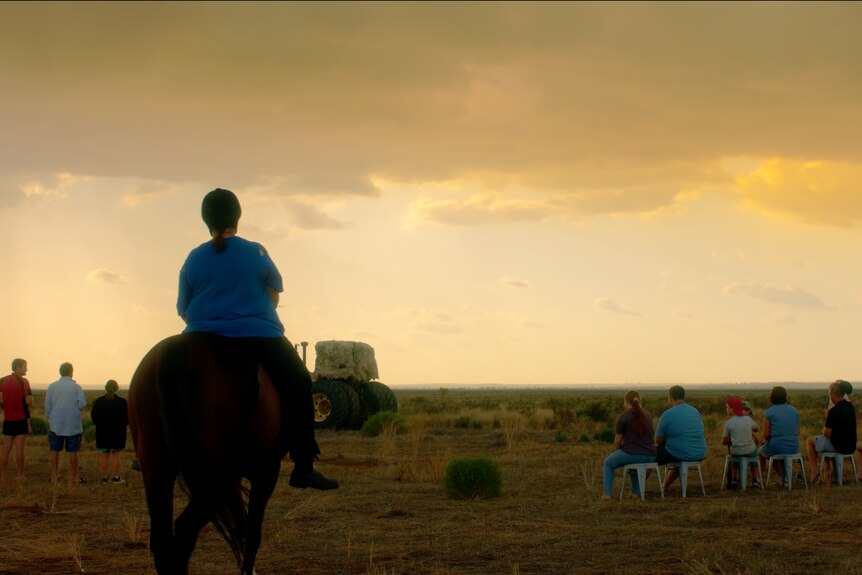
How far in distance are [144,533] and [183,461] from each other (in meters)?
6.11

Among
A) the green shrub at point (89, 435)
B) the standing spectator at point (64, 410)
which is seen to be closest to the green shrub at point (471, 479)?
the standing spectator at point (64, 410)

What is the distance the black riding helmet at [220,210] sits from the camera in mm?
6301

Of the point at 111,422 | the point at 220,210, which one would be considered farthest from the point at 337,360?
the point at 220,210

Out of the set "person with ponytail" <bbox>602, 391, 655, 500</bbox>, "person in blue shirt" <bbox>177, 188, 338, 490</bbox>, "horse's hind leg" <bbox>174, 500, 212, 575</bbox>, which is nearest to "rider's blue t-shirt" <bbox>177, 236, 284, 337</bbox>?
"person in blue shirt" <bbox>177, 188, 338, 490</bbox>

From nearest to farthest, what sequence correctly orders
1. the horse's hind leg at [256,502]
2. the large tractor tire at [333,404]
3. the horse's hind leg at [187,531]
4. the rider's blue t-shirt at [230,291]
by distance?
the horse's hind leg at [187,531] → the rider's blue t-shirt at [230,291] → the horse's hind leg at [256,502] → the large tractor tire at [333,404]

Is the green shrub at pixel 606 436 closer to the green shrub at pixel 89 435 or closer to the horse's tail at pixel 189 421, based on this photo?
the green shrub at pixel 89 435

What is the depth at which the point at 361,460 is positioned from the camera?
68.9 ft

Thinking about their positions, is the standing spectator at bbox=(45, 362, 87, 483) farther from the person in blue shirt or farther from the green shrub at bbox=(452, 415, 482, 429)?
the green shrub at bbox=(452, 415, 482, 429)

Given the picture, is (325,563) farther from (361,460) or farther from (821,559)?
(361,460)

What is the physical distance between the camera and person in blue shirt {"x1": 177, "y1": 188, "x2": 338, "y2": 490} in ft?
20.0

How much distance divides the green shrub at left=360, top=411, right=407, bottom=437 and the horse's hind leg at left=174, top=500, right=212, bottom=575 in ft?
72.4

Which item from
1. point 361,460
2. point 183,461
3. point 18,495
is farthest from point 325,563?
point 361,460

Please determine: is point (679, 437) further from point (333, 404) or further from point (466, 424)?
point (466, 424)

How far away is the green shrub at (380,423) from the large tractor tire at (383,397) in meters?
1.53
